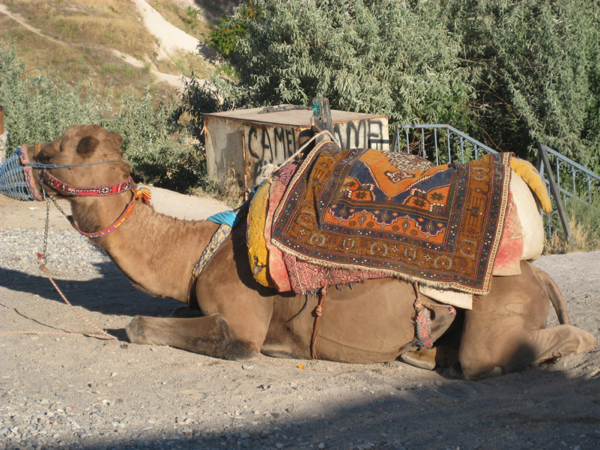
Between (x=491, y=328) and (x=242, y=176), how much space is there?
9.15 metres

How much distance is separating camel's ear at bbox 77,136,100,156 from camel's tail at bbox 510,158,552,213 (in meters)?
2.86

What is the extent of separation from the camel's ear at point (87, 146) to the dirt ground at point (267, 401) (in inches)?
56.5

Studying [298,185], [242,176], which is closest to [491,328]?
[298,185]

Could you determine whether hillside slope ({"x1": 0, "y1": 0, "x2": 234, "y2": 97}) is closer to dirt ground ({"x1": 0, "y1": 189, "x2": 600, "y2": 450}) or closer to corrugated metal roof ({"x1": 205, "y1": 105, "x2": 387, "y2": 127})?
corrugated metal roof ({"x1": 205, "y1": 105, "x2": 387, "y2": 127})

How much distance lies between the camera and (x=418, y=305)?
144 inches

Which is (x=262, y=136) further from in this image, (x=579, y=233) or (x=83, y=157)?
(x=83, y=157)

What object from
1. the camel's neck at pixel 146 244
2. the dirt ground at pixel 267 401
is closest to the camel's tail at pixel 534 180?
the dirt ground at pixel 267 401

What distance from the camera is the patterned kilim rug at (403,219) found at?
11.5 ft

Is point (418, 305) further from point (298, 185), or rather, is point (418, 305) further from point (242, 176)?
point (242, 176)

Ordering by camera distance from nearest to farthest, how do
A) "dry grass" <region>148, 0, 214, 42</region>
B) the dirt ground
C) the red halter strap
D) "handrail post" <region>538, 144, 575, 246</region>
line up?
the dirt ground → the red halter strap → "handrail post" <region>538, 144, 575, 246</region> → "dry grass" <region>148, 0, 214, 42</region>

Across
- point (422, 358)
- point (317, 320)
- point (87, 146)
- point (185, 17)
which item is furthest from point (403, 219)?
point (185, 17)

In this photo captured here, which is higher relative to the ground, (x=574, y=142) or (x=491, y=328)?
(x=574, y=142)

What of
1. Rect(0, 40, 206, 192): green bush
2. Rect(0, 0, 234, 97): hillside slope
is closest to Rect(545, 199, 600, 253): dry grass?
Rect(0, 40, 206, 192): green bush

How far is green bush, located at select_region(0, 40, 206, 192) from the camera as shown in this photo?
1382 cm
